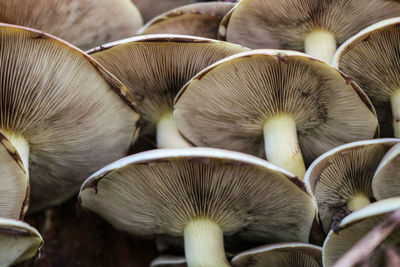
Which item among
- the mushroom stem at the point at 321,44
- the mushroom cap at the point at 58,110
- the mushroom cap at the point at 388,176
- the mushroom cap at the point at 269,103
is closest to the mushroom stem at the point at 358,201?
the mushroom cap at the point at 388,176

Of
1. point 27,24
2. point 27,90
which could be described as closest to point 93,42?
point 27,24

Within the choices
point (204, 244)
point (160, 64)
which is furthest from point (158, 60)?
point (204, 244)

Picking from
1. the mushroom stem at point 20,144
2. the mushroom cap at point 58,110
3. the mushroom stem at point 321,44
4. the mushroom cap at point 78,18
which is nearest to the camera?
the mushroom cap at point 58,110

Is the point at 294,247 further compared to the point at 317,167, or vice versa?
the point at 317,167

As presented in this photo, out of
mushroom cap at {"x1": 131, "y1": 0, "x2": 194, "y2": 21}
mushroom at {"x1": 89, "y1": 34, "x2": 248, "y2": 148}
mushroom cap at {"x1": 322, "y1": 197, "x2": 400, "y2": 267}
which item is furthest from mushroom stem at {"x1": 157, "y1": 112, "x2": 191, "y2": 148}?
mushroom cap at {"x1": 322, "y1": 197, "x2": 400, "y2": 267}

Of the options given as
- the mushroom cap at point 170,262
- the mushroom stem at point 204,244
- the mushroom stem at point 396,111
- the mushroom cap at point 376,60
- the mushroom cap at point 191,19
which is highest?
the mushroom cap at point 191,19

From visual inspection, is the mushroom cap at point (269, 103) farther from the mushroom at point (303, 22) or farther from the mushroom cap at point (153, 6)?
the mushroom cap at point (153, 6)

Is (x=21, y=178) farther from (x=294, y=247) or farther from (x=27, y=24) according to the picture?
(x=294, y=247)

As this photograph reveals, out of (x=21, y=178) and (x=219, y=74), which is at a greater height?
(x=219, y=74)
